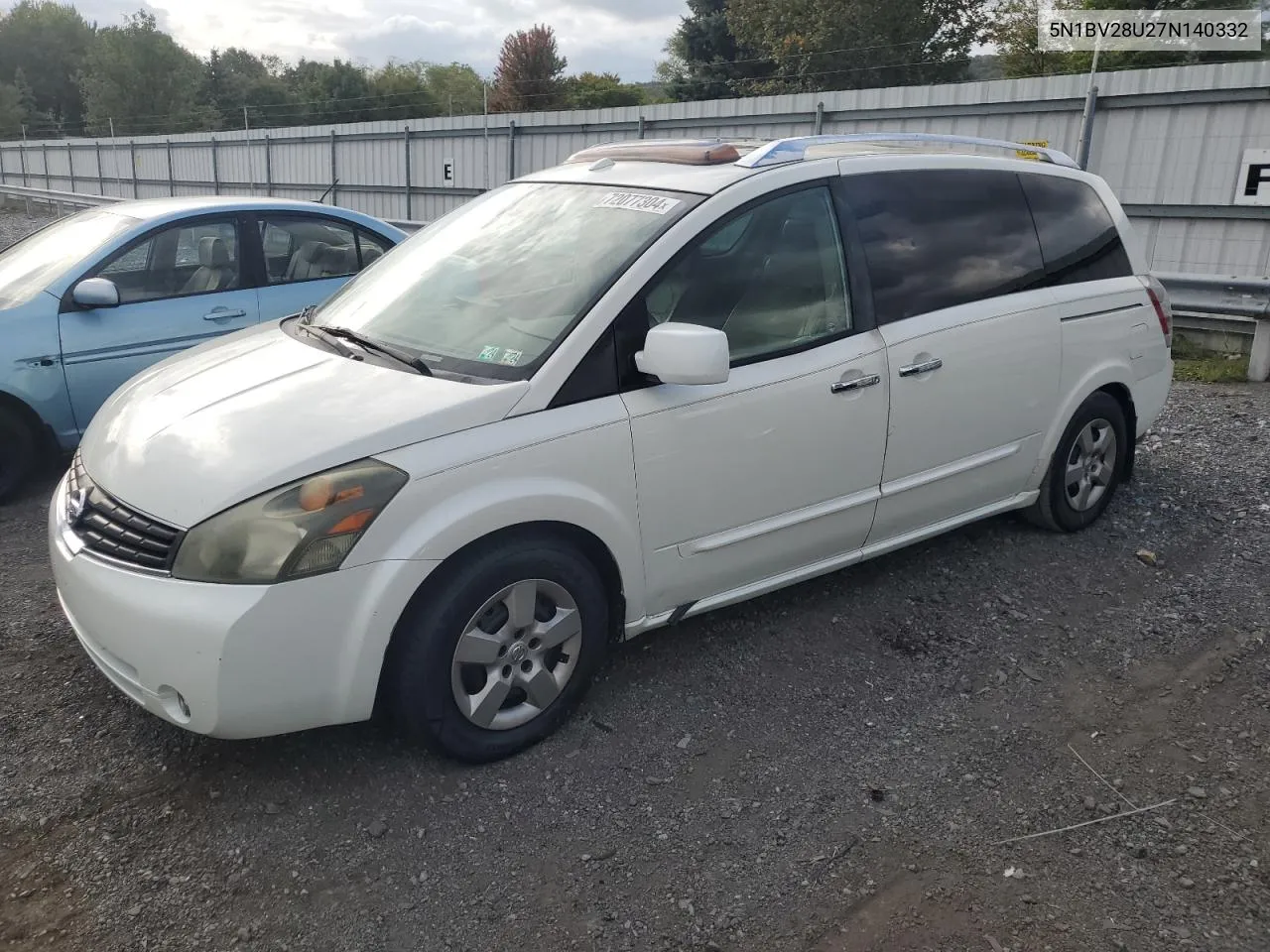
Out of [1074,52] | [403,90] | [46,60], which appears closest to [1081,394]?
[1074,52]

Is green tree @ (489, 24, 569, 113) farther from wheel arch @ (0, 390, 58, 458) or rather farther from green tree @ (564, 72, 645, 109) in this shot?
wheel arch @ (0, 390, 58, 458)

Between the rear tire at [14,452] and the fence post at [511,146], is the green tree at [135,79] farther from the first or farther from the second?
the rear tire at [14,452]

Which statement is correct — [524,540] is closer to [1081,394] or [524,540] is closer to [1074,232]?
[1081,394]

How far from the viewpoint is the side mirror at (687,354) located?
3084 mm

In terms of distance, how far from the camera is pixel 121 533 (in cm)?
292

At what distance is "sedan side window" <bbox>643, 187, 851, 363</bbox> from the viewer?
136 inches

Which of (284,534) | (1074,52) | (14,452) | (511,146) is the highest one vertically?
(1074,52)

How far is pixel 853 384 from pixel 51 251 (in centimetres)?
488

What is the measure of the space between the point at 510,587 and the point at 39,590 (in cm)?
253

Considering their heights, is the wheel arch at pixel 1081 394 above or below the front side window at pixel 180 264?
below

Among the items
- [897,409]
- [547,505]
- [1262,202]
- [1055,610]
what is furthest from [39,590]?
[1262,202]

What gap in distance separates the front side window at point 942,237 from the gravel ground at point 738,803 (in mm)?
1319

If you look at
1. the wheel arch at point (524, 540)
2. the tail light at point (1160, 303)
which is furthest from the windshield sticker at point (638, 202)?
the tail light at point (1160, 303)

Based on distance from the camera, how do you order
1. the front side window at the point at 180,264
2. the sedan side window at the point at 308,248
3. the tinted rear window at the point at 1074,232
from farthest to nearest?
the sedan side window at the point at 308,248 < the front side window at the point at 180,264 < the tinted rear window at the point at 1074,232
